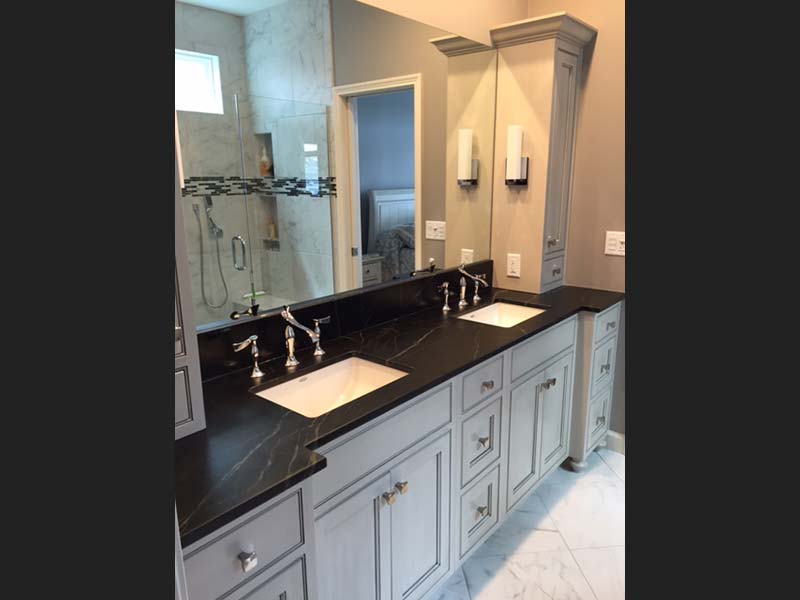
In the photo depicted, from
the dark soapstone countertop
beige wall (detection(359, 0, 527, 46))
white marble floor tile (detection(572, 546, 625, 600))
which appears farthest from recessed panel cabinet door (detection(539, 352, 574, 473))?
beige wall (detection(359, 0, 527, 46))

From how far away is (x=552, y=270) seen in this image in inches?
112

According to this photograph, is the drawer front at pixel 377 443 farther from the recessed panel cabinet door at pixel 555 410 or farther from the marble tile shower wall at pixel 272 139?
the recessed panel cabinet door at pixel 555 410

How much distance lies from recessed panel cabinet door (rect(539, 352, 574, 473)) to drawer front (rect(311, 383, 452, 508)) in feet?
2.68

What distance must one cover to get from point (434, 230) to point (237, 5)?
54.2 inches

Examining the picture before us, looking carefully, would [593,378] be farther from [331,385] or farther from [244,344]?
[244,344]

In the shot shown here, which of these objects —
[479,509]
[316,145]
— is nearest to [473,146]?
[316,145]

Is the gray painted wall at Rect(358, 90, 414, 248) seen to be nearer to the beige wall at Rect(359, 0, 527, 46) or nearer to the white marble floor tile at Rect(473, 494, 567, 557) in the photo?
the beige wall at Rect(359, 0, 527, 46)

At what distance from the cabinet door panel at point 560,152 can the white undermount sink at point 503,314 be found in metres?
0.37

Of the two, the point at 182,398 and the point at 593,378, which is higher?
the point at 182,398

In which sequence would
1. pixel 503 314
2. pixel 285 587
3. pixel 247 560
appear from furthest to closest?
1. pixel 503 314
2. pixel 285 587
3. pixel 247 560

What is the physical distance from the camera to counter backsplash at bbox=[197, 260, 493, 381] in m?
1.62
